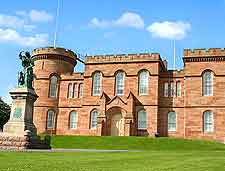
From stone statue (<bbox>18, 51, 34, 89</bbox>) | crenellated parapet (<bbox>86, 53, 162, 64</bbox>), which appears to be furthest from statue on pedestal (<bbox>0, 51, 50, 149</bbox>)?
crenellated parapet (<bbox>86, 53, 162, 64</bbox>)

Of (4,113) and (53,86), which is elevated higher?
(53,86)

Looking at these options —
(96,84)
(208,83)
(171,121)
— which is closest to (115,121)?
(96,84)

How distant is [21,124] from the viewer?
26703 mm

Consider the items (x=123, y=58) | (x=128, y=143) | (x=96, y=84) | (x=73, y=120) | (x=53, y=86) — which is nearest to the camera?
(x=128, y=143)

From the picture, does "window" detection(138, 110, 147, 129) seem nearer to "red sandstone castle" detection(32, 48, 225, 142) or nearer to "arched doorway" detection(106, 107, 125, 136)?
"red sandstone castle" detection(32, 48, 225, 142)

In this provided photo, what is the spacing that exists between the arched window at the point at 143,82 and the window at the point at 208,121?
25.2 ft

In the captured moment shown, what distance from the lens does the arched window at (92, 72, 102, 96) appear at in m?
49.8

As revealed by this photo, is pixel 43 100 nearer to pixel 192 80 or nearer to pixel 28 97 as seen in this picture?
pixel 192 80

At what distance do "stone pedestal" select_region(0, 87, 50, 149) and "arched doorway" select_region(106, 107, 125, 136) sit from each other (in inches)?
783

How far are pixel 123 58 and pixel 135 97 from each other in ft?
17.5

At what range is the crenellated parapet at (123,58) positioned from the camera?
4809cm

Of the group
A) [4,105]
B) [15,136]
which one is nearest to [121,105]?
[15,136]

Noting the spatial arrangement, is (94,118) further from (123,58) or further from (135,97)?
(123,58)

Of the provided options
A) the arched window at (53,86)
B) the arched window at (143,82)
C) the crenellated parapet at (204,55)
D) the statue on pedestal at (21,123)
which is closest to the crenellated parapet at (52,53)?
the arched window at (53,86)
